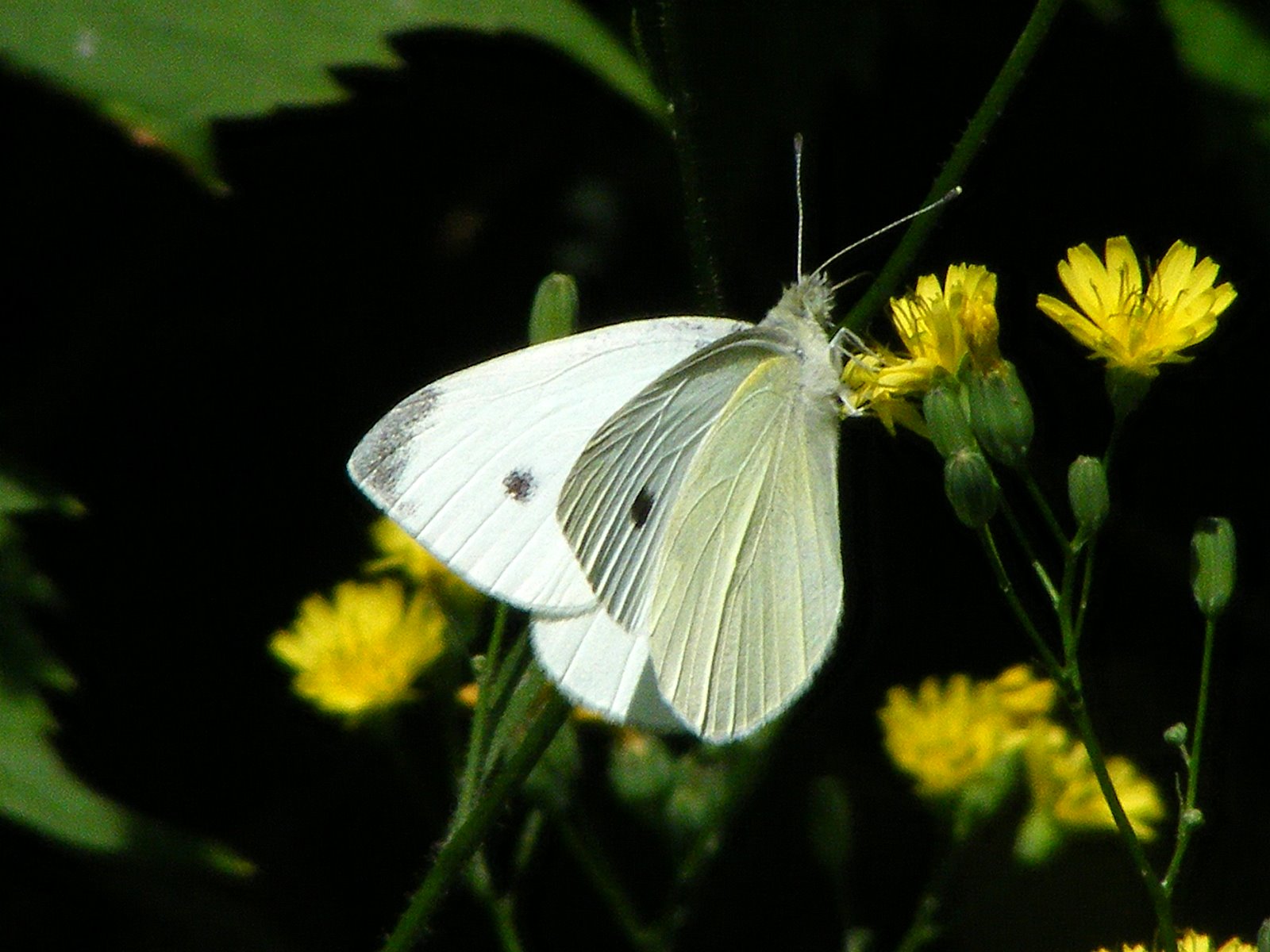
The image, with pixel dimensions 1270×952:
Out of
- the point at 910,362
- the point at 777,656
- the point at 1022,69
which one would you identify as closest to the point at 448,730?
the point at 777,656

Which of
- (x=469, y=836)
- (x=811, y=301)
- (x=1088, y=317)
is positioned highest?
(x=811, y=301)

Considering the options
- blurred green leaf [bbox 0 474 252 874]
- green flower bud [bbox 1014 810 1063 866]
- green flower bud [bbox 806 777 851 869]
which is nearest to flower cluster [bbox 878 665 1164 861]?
green flower bud [bbox 1014 810 1063 866]

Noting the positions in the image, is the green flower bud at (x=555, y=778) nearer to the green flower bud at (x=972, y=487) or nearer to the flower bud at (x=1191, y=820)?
the green flower bud at (x=972, y=487)

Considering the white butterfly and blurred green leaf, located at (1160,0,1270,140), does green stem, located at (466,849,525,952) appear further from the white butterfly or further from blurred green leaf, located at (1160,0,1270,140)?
blurred green leaf, located at (1160,0,1270,140)

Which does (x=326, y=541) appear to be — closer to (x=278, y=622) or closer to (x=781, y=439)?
(x=278, y=622)

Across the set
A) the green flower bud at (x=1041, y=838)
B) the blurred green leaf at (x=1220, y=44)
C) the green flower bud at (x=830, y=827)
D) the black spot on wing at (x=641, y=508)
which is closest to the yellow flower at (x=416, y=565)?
the black spot on wing at (x=641, y=508)

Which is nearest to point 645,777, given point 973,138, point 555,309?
point 555,309

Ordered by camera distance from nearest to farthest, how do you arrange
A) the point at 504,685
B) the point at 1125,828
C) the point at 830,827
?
the point at 1125,828
the point at 504,685
the point at 830,827

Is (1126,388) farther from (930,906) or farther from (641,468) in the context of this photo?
(930,906)
